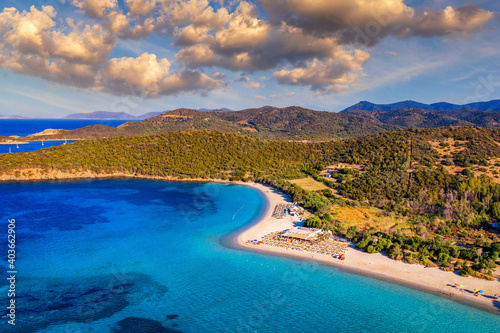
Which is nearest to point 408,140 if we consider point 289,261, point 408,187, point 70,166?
point 408,187

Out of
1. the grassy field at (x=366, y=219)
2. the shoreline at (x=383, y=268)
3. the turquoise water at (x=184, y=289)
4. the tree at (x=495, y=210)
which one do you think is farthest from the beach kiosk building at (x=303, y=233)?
the tree at (x=495, y=210)

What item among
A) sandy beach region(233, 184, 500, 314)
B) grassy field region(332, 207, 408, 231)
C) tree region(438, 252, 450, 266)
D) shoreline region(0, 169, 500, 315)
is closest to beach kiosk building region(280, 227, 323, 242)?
shoreline region(0, 169, 500, 315)

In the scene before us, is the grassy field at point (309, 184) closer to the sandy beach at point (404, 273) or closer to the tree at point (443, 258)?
the sandy beach at point (404, 273)

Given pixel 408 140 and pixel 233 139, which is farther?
pixel 233 139

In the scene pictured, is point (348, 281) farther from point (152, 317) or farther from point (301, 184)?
point (301, 184)

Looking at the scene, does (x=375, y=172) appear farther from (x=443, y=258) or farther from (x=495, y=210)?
(x=443, y=258)

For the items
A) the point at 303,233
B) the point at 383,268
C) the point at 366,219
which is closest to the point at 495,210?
the point at 366,219

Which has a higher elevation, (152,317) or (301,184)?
(301,184)

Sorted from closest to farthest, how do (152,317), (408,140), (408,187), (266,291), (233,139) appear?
(152,317) < (266,291) < (408,187) < (408,140) < (233,139)
